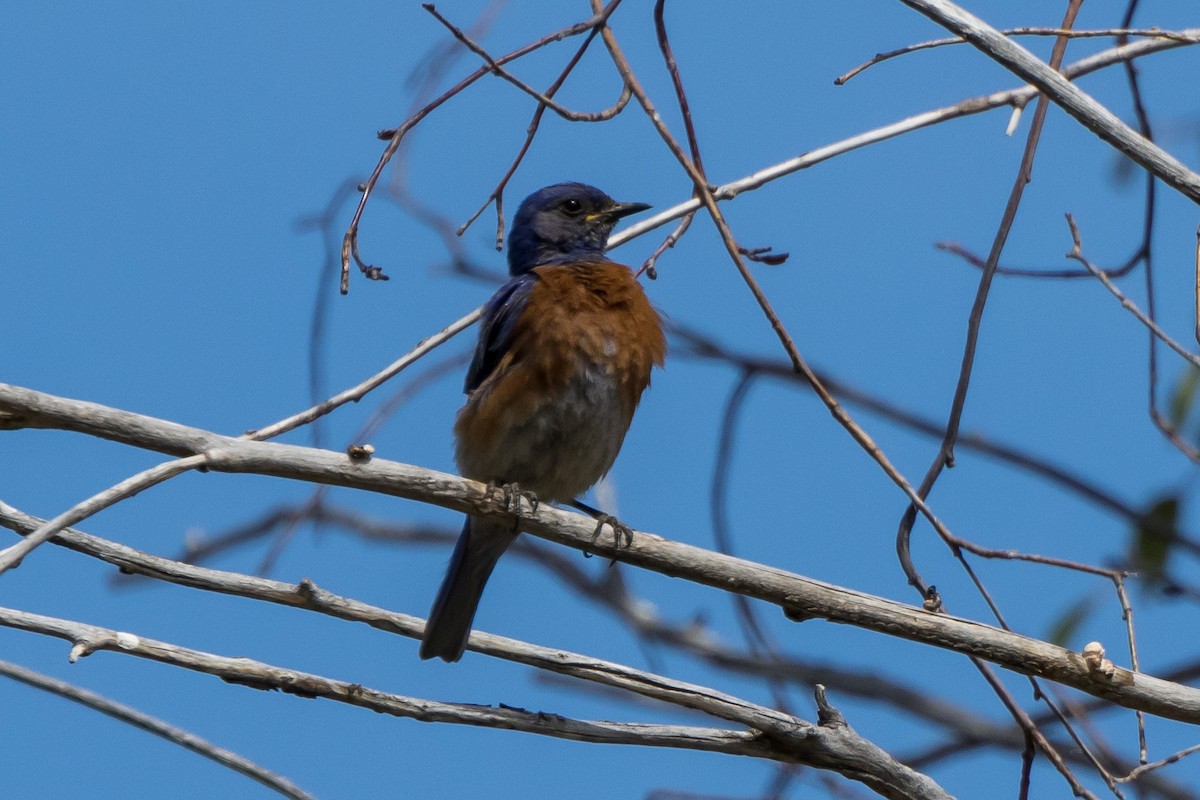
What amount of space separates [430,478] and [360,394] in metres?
0.34

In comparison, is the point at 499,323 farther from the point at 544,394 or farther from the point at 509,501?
the point at 509,501

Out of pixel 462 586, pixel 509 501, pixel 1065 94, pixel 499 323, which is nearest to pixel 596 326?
pixel 499 323

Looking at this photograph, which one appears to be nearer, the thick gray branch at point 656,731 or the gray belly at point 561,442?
the thick gray branch at point 656,731

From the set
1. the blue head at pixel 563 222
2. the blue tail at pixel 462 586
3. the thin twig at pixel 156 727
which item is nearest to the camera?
the thin twig at pixel 156 727

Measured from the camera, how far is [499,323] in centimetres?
595

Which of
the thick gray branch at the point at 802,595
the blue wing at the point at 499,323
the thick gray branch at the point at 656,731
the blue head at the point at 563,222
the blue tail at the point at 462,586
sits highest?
the blue head at the point at 563,222

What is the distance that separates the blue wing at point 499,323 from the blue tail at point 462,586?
0.65 metres

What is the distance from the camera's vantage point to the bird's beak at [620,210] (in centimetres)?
704

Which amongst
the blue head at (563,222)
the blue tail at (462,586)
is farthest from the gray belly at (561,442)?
the blue head at (563,222)

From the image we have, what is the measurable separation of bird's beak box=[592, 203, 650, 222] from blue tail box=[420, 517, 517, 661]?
184cm

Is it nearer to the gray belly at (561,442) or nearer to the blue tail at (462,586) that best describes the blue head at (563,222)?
the gray belly at (561,442)

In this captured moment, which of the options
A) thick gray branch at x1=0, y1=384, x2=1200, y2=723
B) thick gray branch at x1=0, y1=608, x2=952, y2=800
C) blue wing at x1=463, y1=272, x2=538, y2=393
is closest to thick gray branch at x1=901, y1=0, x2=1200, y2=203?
thick gray branch at x1=0, y1=384, x2=1200, y2=723

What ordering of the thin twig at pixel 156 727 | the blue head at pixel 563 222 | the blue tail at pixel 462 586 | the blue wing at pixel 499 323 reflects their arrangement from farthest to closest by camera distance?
the blue head at pixel 563 222 < the blue wing at pixel 499 323 < the blue tail at pixel 462 586 < the thin twig at pixel 156 727

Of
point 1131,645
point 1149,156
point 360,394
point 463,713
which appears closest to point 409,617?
point 463,713
